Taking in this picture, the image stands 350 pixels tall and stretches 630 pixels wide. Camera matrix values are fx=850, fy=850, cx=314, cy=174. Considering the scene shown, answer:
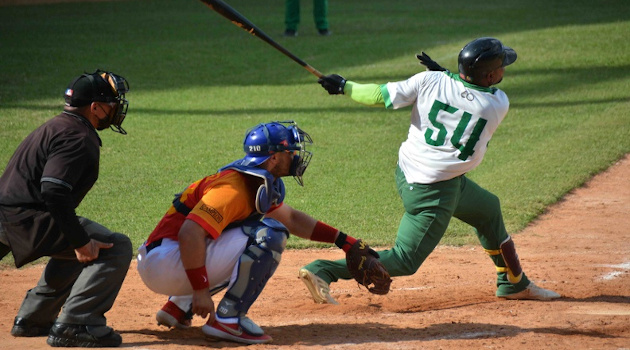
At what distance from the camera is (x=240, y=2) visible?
2122 cm

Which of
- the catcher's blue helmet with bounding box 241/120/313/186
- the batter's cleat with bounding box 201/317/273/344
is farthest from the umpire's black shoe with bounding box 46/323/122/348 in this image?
the catcher's blue helmet with bounding box 241/120/313/186

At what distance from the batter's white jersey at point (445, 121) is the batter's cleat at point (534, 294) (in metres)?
1.01

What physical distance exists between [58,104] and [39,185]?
25.7 ft

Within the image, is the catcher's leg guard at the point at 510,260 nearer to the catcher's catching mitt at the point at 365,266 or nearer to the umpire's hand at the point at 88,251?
the catcher's catching mitt at the point at 365,266

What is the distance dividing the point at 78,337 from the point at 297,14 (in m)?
12.7

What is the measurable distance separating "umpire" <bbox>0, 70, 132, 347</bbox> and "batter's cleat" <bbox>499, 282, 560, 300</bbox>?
2.56 metres

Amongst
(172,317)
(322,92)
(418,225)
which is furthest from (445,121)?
(322,92)

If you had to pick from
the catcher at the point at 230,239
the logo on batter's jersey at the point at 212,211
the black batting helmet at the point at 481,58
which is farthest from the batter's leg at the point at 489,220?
the logo on batter's jersey at the point at 212,211

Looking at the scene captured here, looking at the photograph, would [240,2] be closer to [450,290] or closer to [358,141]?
[358,141]

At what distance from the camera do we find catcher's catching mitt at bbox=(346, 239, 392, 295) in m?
4.91

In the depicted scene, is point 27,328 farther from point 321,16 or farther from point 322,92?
point 321,16

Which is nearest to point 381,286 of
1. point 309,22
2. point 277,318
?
point 277,318

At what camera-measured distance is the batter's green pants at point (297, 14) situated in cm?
1623

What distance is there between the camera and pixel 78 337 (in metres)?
4.39
